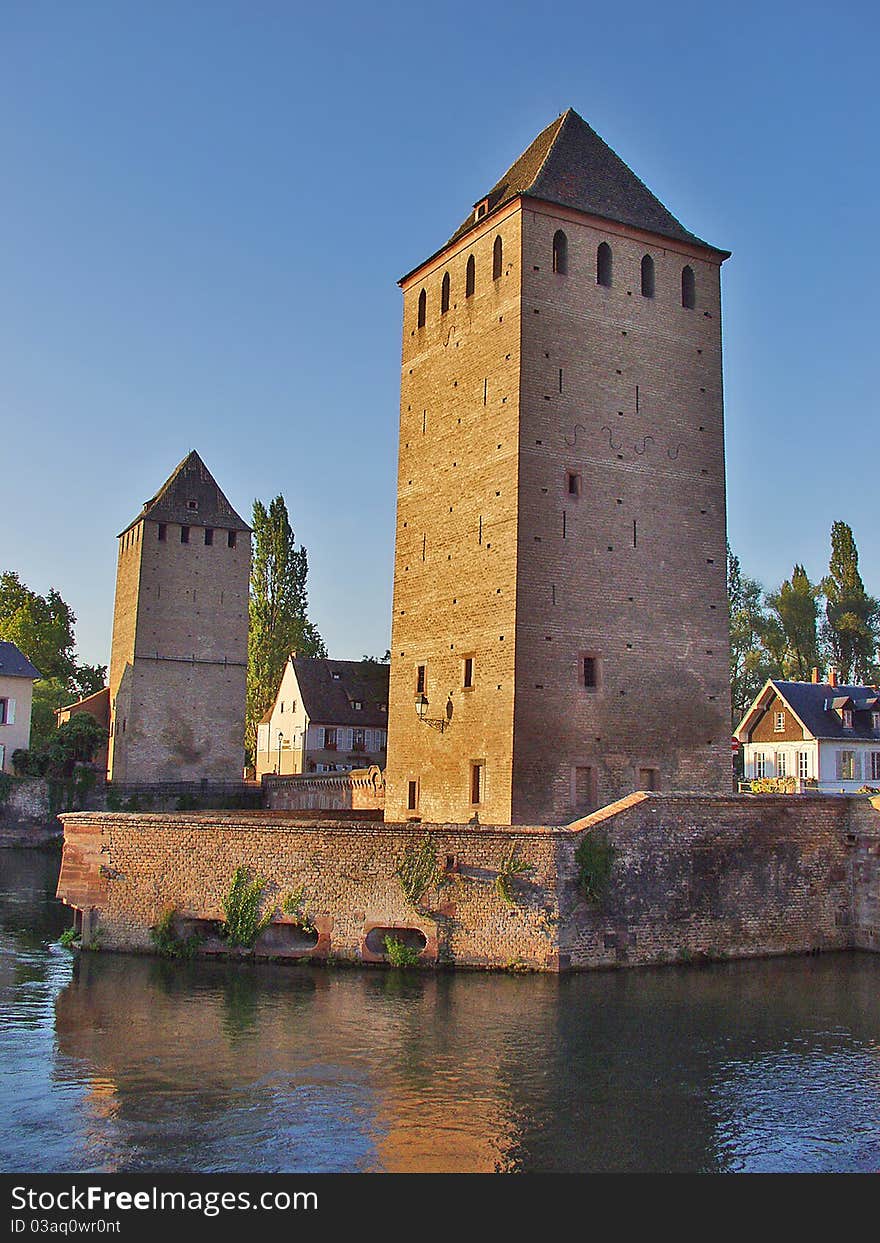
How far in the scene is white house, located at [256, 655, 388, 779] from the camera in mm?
44594

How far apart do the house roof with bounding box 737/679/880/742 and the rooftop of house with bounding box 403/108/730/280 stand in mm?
18593

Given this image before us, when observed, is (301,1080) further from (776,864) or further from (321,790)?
(321,790)

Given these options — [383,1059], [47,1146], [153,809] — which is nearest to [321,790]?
[153,809]

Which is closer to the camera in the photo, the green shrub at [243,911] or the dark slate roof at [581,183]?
the green shrub at [243,911]

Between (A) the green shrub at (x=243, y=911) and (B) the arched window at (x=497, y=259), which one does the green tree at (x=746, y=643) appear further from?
(A) the green shrub at (x=243, y=911)

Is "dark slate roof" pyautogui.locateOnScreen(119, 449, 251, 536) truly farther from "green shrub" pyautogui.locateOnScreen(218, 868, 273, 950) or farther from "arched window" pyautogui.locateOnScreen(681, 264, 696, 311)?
"green shrub" pyautogui.locateOnScreen(218, 868, 273, 950)

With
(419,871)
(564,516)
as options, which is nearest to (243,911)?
(419,871)

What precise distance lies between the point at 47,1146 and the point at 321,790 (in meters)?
26.1

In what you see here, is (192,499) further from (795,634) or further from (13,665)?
(795,634)

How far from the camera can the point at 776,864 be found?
18703 millimetres

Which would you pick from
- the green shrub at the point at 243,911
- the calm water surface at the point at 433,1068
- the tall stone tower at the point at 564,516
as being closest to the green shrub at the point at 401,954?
the calm water surface at the point at 433,1068

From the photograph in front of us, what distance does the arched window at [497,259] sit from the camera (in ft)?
76.8

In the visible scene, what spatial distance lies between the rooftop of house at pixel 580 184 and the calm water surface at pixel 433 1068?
1590 centimetres

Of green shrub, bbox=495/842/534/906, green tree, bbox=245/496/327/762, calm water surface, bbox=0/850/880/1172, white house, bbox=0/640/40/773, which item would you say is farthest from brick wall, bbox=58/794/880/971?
green tree, bbox=245/496/327/762
